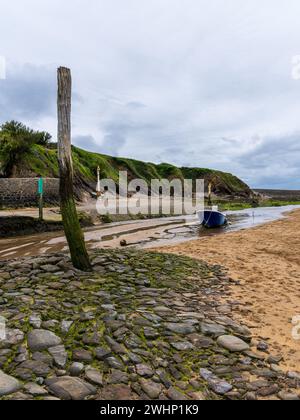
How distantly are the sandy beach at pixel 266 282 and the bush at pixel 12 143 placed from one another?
81.1ft

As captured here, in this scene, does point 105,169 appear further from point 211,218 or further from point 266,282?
point 266,282

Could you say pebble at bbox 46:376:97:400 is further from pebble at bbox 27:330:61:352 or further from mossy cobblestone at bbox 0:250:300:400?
pebble at bbox 27:330:61:352

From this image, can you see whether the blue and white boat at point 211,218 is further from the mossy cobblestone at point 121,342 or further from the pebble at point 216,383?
the pebble at point 216,383

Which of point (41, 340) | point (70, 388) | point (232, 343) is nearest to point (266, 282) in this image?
point (232, 343)

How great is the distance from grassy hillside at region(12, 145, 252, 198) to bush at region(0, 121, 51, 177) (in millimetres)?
886

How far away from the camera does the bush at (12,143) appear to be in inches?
1265

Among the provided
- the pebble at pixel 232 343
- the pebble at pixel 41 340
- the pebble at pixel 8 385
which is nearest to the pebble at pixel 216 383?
the pebble at pixel 232 343

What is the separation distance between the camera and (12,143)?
32.1 metres

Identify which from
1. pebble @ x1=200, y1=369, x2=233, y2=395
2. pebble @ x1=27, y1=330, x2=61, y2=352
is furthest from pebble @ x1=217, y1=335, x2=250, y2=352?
pebble @ x1=27, y1=330, x2=61, y2=352


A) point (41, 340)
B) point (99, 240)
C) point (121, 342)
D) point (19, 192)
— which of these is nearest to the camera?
point (41, 340)

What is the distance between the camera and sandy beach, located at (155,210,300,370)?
18.7 ft

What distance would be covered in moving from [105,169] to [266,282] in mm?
55450

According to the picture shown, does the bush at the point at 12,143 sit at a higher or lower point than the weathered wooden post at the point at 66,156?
higher

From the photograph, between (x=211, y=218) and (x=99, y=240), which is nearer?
(x=99, y=240)
